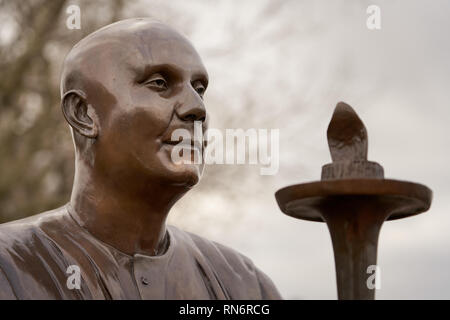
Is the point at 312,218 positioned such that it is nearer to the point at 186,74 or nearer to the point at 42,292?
the point at 186,74

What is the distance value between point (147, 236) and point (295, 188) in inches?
32.9

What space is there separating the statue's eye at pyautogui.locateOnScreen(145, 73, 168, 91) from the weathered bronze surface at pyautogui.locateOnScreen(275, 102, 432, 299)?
28.5 inches

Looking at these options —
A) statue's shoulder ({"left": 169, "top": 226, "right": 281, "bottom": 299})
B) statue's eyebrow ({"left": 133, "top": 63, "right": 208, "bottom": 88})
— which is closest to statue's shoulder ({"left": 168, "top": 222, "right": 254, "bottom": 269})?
statue's shoulder ({"left": 169, "top": 226, "right": 281, "bottom": 299})

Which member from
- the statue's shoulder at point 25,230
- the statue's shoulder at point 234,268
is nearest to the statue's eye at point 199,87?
the statue's shoulder at point 234,268

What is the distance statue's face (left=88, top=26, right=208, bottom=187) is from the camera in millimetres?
3643

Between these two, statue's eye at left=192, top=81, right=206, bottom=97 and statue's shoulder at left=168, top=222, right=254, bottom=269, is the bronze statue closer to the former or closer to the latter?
statue's eye at left=192, top=81, right=206, bottom=97

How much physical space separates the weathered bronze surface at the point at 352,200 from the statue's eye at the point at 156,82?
72cm

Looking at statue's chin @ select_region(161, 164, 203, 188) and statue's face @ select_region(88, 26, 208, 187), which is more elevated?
statue's face @ select_region(88, 26, 208, 187)

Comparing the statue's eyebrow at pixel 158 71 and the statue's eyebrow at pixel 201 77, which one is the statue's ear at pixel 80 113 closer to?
the statue's eyebrow at pixel 158 71

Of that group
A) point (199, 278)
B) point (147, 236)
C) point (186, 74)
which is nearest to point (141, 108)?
point (186, 74)

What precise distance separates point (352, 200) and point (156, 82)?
3.28ft

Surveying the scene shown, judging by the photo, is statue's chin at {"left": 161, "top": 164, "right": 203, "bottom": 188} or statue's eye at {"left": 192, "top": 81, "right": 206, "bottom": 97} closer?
statue's chin at {"left": 161, "top": 164, "right": 203, "bottom": 188}

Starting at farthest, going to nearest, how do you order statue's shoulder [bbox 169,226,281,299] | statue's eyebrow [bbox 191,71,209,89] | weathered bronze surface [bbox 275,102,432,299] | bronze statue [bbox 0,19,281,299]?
statue's shoulder [bbox 169,226,281,299]
statue's eyebrow [bbox 191,71,209,89]
bronze statue [bbox 0,19,281,299]
weathered bronze surface [bbox 275,102,432,299]
